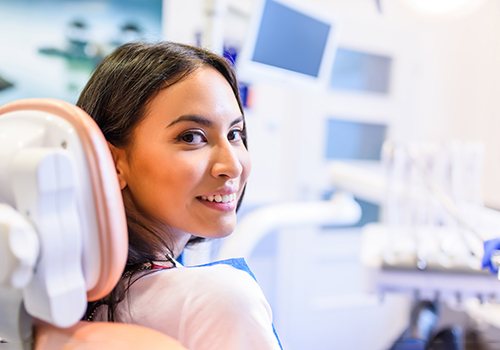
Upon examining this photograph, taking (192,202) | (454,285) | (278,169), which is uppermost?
(192,202)

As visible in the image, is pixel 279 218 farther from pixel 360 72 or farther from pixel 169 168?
pixel 360 72

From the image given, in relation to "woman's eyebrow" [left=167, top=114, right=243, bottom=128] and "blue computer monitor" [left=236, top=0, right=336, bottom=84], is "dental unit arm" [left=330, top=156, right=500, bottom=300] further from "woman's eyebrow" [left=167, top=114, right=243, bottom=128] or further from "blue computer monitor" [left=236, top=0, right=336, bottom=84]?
"woman's eyebrow" [left=167, top=114, right=243, bottom=128]

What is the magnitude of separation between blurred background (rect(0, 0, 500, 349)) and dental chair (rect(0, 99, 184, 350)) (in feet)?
2.74

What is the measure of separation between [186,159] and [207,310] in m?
0.22

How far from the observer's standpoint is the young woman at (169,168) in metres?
0.68

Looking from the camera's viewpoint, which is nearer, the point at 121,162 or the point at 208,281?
the point at 208,281

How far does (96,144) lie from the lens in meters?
0.56

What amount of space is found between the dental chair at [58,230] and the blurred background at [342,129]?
836 millimetres

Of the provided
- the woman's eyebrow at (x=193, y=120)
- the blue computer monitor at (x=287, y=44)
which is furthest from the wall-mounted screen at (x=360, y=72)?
the woman's eyebrow at (x=193, y=120)

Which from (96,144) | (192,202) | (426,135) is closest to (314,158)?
(426,135)

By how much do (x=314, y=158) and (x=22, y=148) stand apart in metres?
2.71

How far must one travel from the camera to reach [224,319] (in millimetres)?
639

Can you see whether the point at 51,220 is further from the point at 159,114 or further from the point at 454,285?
the point at 454,285

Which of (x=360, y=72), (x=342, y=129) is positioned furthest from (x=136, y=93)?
(x=360, y=72)
